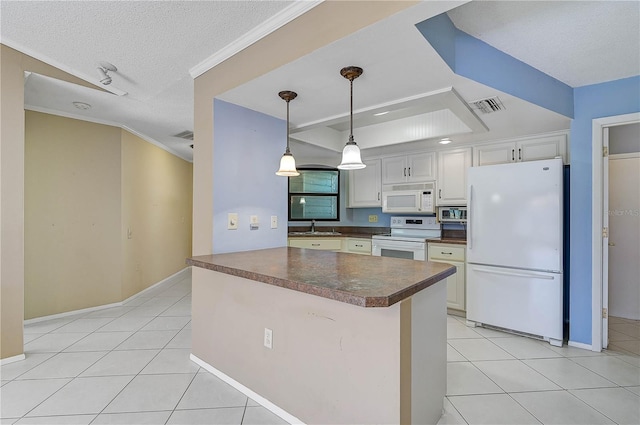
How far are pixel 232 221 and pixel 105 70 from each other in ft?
4.89

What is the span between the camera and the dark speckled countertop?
123 centimetres

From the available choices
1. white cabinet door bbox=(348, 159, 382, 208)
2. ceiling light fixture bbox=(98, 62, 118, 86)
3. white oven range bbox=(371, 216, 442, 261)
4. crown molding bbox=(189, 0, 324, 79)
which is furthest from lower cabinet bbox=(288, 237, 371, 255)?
ceiling light fixture bbox=(98, 62, 118, 86)

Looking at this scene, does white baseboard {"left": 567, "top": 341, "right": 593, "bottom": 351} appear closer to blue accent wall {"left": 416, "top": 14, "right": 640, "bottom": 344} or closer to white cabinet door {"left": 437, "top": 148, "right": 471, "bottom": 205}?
blue accent wall {"left": 416, "top": 14, "right": 640, "bottom": 344}

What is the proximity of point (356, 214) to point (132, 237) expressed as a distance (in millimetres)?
3288

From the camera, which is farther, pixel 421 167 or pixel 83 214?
pixel 421 167

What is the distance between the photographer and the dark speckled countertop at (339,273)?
4.03ft

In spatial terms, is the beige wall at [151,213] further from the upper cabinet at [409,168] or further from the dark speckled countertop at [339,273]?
the upper cabinet at [409,168]

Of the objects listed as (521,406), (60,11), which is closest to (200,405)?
(521,406)

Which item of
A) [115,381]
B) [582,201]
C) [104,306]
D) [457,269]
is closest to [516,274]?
[457,269]

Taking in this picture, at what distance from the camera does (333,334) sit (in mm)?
1523

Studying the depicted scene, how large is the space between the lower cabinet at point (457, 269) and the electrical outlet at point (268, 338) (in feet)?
7.48

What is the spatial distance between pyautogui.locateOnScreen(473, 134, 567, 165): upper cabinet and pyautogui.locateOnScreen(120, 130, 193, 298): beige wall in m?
4.38

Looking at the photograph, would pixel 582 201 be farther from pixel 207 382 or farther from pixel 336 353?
pixel 207 382

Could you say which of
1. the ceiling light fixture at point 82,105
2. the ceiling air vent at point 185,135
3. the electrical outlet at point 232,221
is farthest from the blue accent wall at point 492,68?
the ceiling air vent at point 185,135
